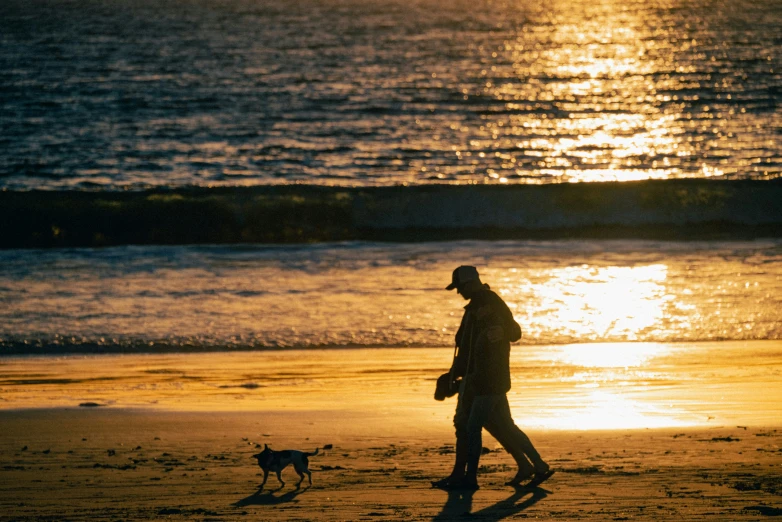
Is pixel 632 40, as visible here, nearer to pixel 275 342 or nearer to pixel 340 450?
pixel 275 342

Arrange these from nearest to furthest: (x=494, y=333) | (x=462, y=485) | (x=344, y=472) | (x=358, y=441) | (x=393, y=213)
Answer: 1. (x=494, y=333)
2. (x=462, y=485)
3. (x=344, y=472)
4. (x=358, y=441)
5. (x=393, y=213)

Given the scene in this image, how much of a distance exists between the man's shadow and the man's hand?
3.02ft

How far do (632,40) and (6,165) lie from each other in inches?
1478

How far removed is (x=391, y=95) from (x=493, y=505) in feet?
130

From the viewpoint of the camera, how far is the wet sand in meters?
6.51

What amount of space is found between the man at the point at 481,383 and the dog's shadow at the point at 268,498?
2.77 feet

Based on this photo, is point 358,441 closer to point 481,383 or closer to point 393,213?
point 481,383

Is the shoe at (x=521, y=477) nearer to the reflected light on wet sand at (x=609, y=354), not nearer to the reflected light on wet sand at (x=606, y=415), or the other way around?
the reflected light on wet sand at (x=606, y=415)

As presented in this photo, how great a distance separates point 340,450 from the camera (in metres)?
7.87

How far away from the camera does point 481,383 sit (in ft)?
22.5

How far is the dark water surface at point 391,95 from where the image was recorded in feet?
105

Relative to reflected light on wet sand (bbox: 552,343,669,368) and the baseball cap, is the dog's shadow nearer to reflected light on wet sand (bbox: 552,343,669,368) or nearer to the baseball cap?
the baseball cap

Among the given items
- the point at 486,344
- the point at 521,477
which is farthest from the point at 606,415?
the point at 486,344

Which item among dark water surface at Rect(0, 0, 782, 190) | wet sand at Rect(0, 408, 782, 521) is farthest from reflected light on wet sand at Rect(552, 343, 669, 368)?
dark water surface at Rect(0, 0, 782, 190)
